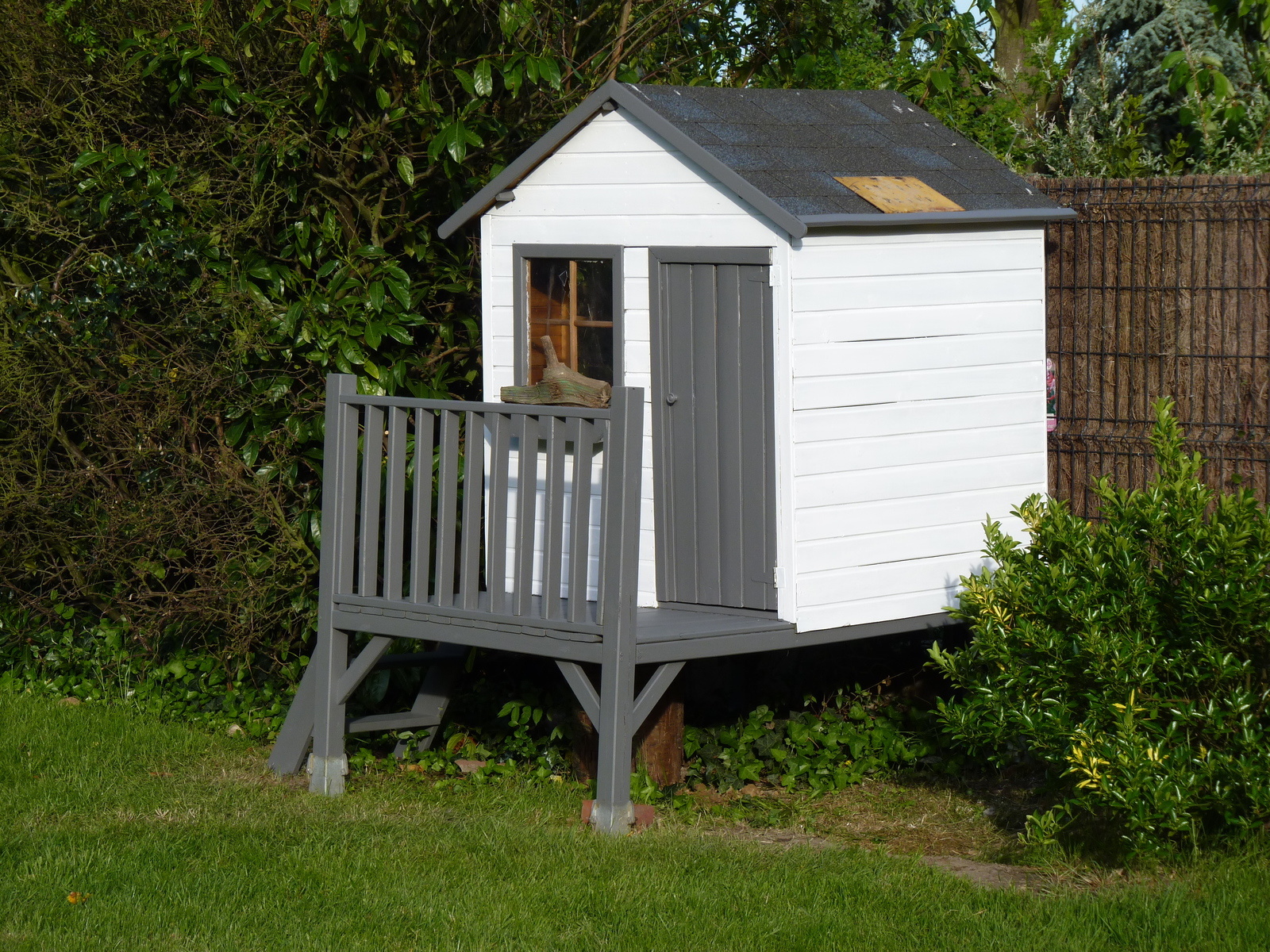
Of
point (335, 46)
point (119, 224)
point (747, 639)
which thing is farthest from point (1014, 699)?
point (119, 224)

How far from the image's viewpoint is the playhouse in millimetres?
6148

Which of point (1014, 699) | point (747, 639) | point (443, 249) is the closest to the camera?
point (1014, 699)

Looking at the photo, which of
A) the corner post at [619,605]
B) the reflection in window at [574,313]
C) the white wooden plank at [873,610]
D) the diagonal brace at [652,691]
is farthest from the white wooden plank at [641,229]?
the diagonal brace at [652,691]

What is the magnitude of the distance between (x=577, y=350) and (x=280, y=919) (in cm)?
285

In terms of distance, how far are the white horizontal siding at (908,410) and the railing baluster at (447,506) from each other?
148cm

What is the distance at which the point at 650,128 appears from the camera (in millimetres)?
6410

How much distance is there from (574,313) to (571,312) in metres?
0.02

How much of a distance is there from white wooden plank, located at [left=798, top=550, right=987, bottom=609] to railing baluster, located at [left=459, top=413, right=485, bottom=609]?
1.37 metres

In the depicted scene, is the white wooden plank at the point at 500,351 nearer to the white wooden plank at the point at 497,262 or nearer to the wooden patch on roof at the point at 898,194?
the white wooden plank at the point at 497,262

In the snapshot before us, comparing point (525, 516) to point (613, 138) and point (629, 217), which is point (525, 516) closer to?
point (629, 217)

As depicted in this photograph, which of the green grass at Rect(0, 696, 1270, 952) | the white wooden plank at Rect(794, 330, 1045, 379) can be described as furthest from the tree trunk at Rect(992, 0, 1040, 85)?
the green grass at Rect(0, 696, 1270, 952)

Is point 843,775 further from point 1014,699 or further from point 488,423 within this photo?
point 488,423

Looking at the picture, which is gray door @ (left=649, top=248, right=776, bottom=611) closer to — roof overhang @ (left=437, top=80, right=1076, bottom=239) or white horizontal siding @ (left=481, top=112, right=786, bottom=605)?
white horizontal siding @ (left=481, top=112, right=786, bottom=605)

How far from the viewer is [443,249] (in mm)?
8086
